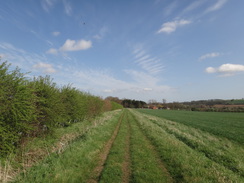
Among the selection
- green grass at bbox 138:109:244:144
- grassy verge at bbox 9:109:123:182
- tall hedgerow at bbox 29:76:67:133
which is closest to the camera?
grassy verge at bbox 9:109:123:182

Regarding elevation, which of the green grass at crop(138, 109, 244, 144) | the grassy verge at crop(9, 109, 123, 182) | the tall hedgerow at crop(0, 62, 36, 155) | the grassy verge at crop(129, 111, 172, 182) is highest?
the tall hedgerow at crop(0, 62, 36, 155)

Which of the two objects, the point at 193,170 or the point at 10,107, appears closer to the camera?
the point at 193,170

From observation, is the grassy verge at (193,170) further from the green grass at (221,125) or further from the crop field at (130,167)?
the green grass at (221,125)

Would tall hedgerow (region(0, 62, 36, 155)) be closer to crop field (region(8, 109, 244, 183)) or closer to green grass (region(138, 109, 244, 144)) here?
crop field (region(8, 109, 244, 183))

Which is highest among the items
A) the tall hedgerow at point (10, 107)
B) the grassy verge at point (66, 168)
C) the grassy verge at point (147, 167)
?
the tall hedgerow at point (10, 107)

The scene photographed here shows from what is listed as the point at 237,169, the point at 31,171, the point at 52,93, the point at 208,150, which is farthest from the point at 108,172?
the point at 52,93

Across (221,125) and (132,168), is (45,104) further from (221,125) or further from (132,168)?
(221,125)

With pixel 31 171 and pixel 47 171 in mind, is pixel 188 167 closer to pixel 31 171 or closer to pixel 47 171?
pixel 47 171

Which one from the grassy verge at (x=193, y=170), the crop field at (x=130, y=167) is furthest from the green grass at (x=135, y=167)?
the grassy verge at (x=193, y=170)

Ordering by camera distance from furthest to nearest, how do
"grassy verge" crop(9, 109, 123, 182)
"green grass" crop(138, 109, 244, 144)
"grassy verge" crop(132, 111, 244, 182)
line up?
"green grass" crop(138, 109, 244, 144) → "grassy verge" crop(132, 111, 244, 182) → "grassy verge" crop(9, 109, 123, 182)

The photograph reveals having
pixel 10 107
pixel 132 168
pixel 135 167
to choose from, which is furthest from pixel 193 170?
pixel 10 107

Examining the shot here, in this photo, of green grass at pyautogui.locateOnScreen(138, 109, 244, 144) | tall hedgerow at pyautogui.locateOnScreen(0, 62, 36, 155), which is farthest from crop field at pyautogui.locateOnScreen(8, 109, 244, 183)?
green grass at pyautogui.locateOnScreen(138, 109, 244, 144)

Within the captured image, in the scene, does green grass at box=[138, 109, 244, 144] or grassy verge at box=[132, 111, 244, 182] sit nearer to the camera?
grassy verge at box=[132, 111, 244, 182]

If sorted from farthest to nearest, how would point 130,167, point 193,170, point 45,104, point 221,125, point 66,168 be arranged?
point 221,125 → point 45,104 → point 130,167 → point 66,168 → point 193,170
